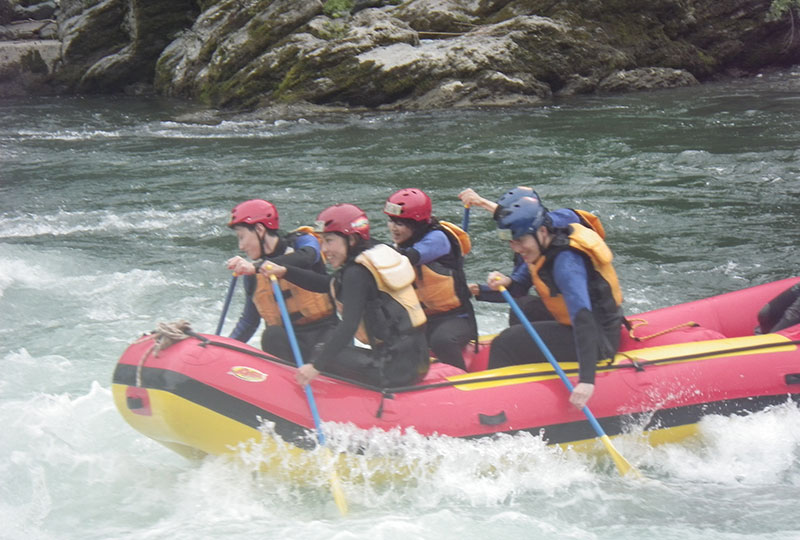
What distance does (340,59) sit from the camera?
632 inches

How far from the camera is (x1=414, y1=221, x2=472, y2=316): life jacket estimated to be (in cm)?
514

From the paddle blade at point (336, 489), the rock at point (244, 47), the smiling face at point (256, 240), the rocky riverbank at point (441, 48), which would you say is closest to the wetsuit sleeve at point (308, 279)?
the smiling face at point (256, 240)

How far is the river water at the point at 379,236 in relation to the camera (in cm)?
451

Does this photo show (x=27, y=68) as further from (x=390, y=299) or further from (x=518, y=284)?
(x=390, y=299)

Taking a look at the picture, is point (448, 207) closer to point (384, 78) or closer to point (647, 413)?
point (647, 413)

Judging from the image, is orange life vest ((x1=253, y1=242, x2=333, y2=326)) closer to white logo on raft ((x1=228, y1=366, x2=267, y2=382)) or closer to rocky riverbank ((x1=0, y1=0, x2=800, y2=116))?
white logo on raft ((x1=228, y1=366, x2=267, y2=382))

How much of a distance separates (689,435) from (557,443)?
77cm

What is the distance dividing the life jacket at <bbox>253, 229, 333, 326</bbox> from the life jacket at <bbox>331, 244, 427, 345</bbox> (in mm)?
412

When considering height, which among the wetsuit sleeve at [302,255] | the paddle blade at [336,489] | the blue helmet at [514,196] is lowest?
the paddle blade at [336,489]

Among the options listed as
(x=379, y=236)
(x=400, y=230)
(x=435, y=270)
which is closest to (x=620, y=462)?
(x=435, y=270)

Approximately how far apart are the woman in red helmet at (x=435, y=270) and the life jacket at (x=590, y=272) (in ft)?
1.93

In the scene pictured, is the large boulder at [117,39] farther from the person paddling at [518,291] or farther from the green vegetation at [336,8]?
the person paddling at [518,291]

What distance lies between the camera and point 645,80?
1742 centimetres

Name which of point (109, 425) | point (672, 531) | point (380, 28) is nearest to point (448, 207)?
point (109, 425)
